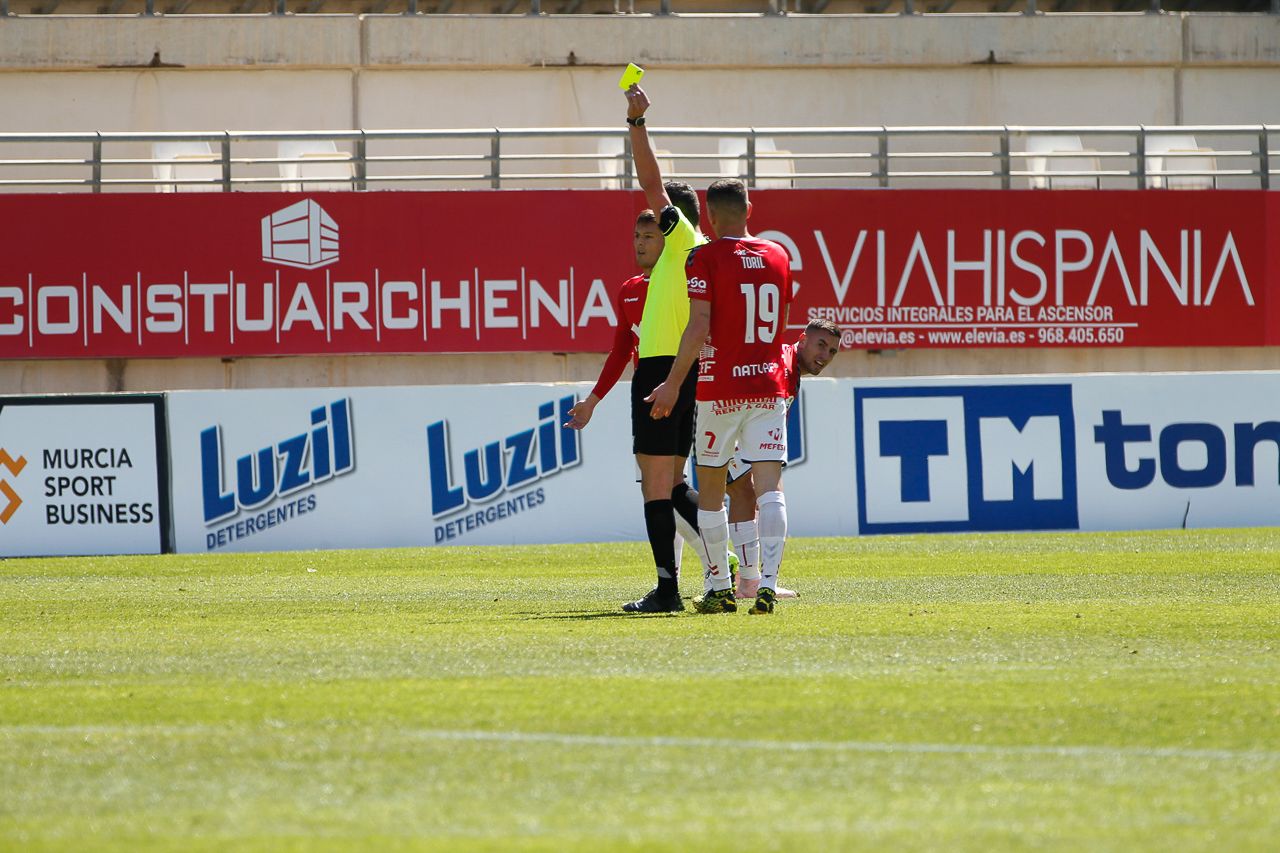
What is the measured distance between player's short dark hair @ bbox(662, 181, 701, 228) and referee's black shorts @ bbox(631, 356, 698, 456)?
0.70 metres

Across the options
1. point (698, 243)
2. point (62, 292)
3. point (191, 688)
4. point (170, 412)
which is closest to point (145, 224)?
point (62, 292)

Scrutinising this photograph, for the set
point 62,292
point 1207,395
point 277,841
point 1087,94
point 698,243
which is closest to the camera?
point 277,841

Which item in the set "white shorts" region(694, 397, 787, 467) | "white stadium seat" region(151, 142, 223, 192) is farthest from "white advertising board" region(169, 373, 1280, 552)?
"white shorts" region(694, 397, 787, 467)

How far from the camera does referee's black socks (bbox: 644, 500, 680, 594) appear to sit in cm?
852

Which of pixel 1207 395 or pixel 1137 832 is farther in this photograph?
pixel 1207 395

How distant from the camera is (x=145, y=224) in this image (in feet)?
63.9

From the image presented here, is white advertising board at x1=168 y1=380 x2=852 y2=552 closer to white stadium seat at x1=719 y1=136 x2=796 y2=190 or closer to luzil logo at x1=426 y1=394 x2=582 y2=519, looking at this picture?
luzil logo at x1=426 y1=394 x2=582 y2=519

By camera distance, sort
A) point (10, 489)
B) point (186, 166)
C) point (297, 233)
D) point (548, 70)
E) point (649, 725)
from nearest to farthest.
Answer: point (649, 725), point (10, 489), point (297, 233), point (186, 166), point (548, 70)

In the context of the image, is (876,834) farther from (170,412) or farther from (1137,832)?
(170,412)

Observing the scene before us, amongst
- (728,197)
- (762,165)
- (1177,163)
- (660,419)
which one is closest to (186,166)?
(762,165)

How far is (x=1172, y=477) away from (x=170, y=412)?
890cm

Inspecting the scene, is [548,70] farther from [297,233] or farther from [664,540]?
[664,540]

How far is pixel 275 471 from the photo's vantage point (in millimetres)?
15680

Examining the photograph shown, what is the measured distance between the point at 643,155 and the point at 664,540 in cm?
179
